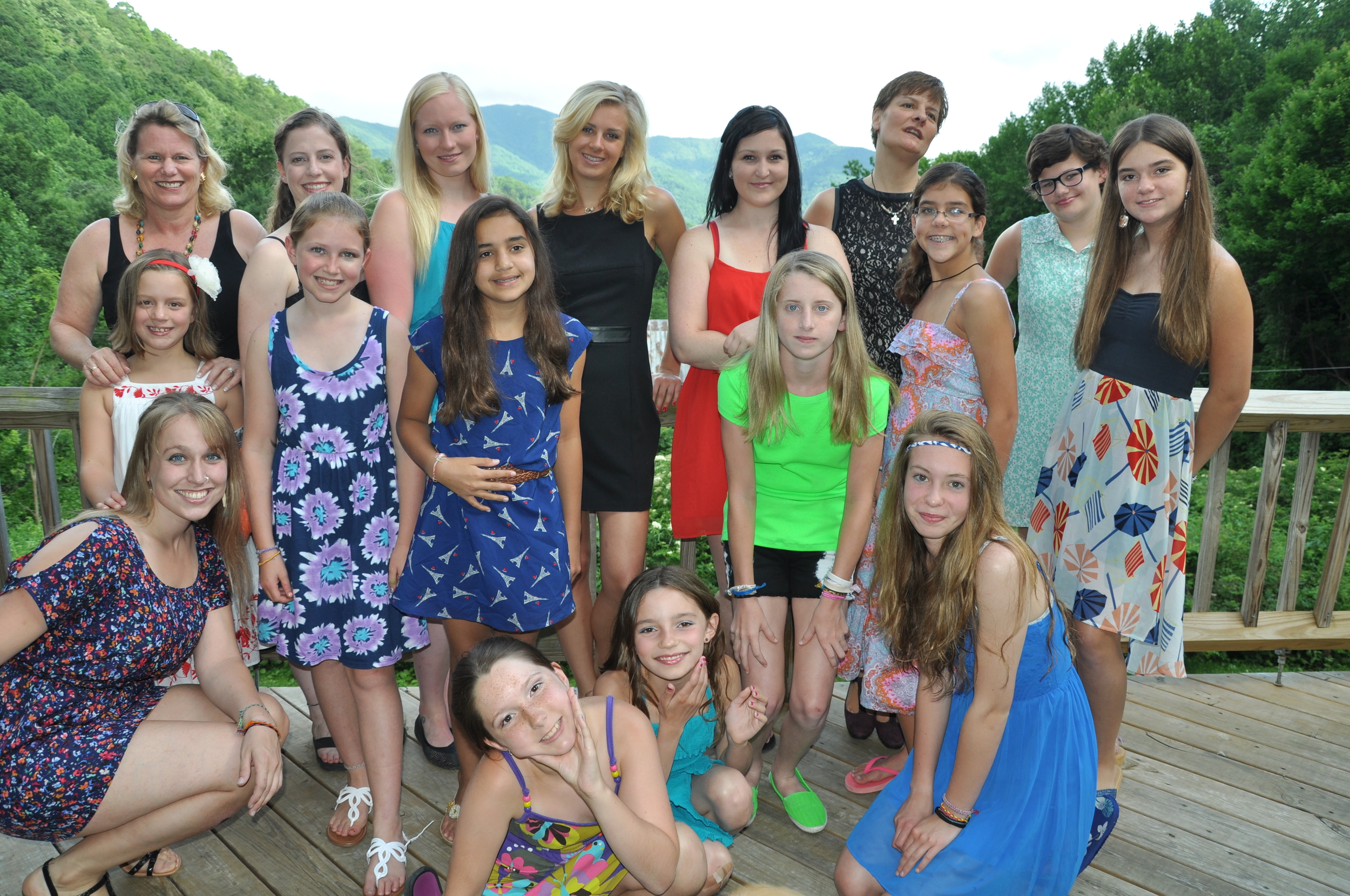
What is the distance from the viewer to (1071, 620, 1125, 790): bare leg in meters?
2.29

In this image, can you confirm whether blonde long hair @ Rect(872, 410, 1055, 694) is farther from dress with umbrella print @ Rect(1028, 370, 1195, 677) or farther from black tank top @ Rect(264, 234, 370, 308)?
black tank top @ Rect(264, 234, 370, 308)

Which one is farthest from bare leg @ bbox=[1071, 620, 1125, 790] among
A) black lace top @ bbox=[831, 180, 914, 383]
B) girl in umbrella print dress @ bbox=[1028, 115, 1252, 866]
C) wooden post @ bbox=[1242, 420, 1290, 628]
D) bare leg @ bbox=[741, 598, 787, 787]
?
wooden post @ bbox=[1242, 420, 1290, 628]

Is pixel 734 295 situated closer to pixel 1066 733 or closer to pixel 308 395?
pixel 308 395

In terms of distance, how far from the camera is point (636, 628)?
6.98ft

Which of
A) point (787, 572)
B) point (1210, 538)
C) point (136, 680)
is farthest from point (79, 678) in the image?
point (1210, 538)

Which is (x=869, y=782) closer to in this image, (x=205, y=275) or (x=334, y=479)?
(x=334, y=479)

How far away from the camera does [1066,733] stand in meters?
2.03

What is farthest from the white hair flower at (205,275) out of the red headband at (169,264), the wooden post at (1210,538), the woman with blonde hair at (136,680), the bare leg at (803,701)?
the wooden post at (1210,538)

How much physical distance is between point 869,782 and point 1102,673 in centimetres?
70

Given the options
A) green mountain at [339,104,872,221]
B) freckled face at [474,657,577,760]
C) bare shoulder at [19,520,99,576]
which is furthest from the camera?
green mountain at [339,104,872,221]

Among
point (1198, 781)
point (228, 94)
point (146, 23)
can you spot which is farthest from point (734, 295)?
point (146, 23)

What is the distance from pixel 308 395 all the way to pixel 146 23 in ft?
152

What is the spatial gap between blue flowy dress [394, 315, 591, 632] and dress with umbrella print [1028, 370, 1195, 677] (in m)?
1.33

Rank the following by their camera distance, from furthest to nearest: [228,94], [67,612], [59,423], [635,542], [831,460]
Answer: [228,94], [59,423], [635,542], [831,460], [67,612]
